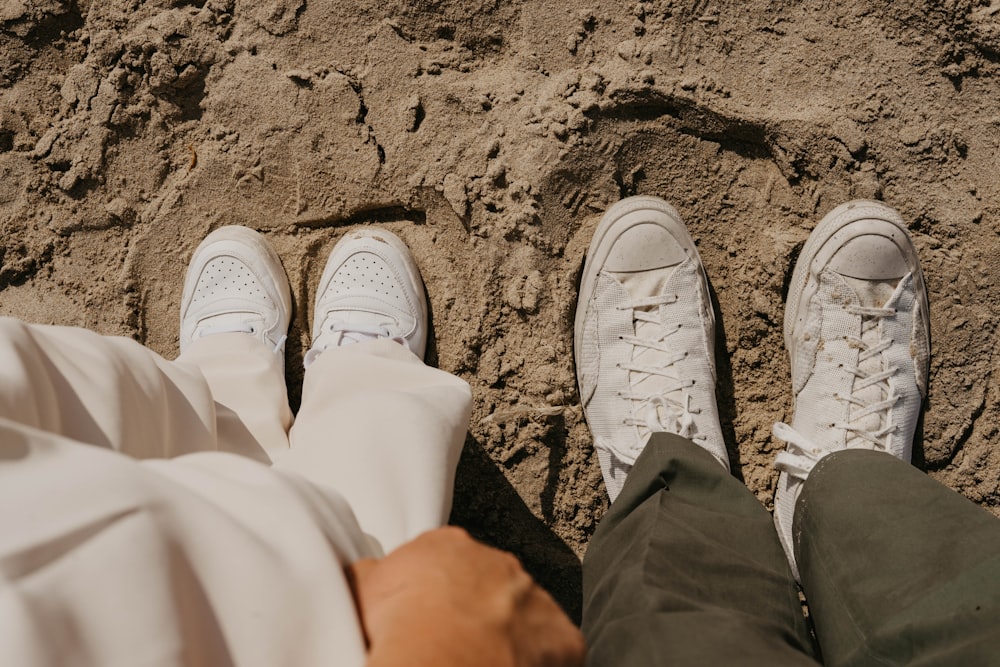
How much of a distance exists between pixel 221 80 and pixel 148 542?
1279 millimetres

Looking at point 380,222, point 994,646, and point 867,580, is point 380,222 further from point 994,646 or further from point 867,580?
point 994,646

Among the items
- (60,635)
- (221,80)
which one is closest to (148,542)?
(60,635)

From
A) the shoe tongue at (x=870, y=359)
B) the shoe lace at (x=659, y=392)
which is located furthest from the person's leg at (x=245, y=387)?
the shoe tongue at (x=870, y=359)

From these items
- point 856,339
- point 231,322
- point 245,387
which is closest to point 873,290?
point 856,339

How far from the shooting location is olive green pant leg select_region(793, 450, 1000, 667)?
925 mm

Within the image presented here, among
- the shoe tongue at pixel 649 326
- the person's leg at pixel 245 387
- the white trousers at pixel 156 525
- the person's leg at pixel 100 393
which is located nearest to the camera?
the white trousers at pixel 156 525

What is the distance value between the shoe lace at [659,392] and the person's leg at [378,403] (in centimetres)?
49

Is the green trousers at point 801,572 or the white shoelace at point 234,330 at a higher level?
the white shoelace at point 234,330

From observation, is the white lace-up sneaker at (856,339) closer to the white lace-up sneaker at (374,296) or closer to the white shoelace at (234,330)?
the white lace-up sneaker at (374,296)

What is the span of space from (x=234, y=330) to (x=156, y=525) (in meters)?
1.03

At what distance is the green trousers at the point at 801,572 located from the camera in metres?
0.90

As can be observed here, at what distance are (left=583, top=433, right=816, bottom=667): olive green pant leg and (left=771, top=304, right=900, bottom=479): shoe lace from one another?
29cm

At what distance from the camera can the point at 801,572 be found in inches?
47.4

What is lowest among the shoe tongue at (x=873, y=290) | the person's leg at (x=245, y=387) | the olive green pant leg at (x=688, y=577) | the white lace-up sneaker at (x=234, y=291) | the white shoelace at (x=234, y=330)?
the olive green pant leg at (x=688, y=577)
